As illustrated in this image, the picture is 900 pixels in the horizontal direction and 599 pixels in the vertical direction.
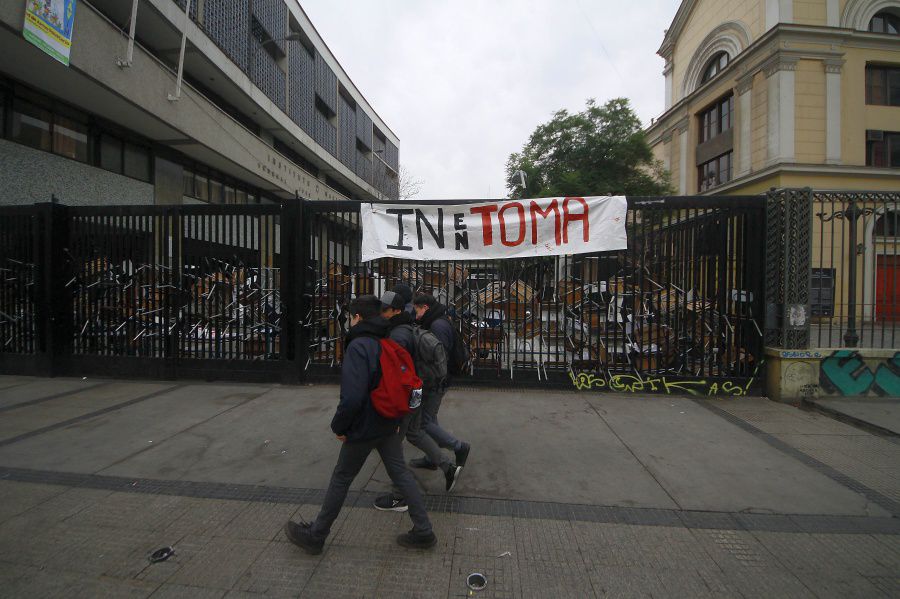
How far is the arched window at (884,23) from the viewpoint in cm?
2114

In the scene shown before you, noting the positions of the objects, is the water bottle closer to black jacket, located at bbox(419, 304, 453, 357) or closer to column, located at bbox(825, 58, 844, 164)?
black jacket, located at bbox(419, 304, 453, 357)

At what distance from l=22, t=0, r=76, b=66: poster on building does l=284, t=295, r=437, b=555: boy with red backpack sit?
32.5ft

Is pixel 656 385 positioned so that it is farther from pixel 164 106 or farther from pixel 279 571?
pixel 164 106

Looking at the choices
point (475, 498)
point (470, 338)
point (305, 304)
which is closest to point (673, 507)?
point (475, 498)

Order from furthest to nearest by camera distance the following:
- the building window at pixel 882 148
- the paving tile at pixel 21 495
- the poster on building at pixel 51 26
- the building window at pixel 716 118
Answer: the building window at pixel 716 118 → the building window at pixel 882 148 → the poster on building at pixel 51 26 → the paving tile at pixel 21 495

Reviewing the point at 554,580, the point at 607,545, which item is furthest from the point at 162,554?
the point at 607,545

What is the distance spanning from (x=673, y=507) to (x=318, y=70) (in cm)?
2737

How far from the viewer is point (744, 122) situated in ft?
72.8

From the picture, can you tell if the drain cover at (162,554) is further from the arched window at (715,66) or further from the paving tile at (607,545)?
the arched window at (715,66)

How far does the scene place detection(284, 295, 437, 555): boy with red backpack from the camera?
2688 mm

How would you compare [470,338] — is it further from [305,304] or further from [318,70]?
[318,70]

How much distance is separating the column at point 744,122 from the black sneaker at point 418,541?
25649mm

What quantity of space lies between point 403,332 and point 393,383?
567 millimetres

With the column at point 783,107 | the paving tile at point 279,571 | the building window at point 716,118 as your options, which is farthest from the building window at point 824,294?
the building window at point 716,118
